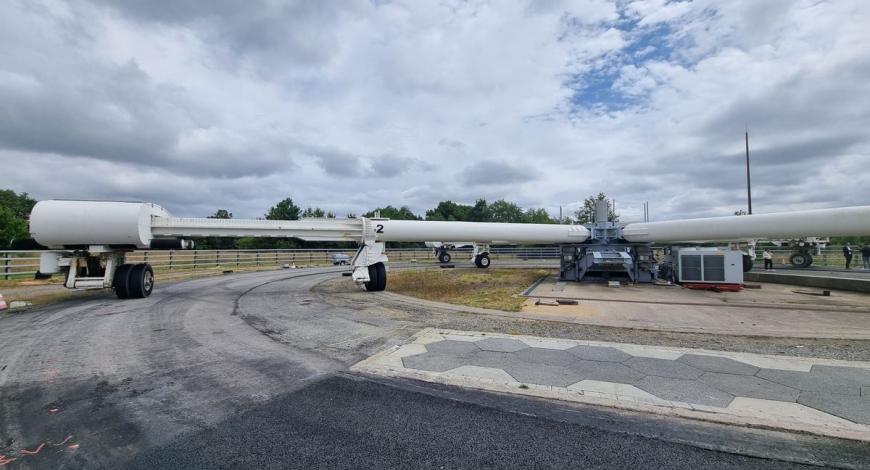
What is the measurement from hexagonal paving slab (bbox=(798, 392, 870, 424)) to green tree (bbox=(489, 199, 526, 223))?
218 ft

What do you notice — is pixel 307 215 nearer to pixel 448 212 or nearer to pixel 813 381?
pixel 448 212

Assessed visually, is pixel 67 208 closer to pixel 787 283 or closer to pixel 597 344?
pixel 597 344

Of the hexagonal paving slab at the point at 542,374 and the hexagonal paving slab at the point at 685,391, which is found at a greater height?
the hexagonal paving slab at the point at 542,374

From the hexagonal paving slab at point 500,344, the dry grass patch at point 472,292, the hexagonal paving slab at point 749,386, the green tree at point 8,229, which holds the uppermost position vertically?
the green tree at point 8,229

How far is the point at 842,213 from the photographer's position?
29.5 ft

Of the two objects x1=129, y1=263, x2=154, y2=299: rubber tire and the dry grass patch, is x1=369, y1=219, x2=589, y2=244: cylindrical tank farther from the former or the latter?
x1=129, y1=263, x2=154, y2=299: rubber tire

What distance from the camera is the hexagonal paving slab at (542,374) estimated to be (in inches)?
157

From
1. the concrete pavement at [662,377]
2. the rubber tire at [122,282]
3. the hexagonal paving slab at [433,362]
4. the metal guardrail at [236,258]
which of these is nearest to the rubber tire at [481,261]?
the metal guardrail at [236,258]

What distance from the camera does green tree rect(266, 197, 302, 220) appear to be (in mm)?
55562

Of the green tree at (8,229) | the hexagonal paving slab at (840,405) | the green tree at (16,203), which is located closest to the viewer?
the hexagonal paving slab at (840,405)

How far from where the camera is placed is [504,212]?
235 ft

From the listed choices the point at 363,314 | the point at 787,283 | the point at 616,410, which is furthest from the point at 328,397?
the point at 787,283

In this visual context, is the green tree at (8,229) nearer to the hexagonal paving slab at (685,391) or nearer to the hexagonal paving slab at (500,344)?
the hexagonal paving slab at (500,344)

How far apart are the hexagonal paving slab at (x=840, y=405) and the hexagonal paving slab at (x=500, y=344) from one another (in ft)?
9.43
